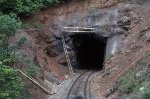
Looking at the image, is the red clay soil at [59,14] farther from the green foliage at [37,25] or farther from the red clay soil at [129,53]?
the red clay soil at [129,53]

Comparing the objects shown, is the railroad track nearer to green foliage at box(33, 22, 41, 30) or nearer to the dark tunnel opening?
the dark tunnel opening

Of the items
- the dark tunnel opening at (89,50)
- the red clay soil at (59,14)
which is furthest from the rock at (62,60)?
the dark tunnel opening at (89,50)

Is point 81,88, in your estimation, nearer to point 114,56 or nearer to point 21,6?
point 114,56

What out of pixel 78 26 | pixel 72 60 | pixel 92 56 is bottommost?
pixel 92 56

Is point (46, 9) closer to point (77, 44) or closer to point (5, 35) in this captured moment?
point (77, 44)

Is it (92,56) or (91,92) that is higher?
(91,92)

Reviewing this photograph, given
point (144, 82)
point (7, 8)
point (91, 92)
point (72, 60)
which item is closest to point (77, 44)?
point (72, 60)

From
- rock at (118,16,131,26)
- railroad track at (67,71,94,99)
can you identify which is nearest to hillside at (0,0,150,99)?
railroad track at (67,71,94,99)
